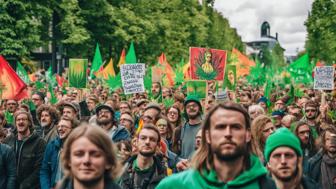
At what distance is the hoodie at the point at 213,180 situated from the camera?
4.04 m

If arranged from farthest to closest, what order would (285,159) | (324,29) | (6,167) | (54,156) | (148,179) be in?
(324,29) < (54,156) < (6,167) < (148,179) < (285,159)

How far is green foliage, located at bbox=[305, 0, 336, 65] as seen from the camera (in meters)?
44.5

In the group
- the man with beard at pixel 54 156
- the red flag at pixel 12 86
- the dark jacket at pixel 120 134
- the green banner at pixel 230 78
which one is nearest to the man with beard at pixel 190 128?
the dark jacket at pixel 120 134

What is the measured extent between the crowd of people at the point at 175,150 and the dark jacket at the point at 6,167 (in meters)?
0.01

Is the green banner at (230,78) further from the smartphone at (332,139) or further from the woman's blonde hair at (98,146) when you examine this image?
the woman's blonde hair at (98,146)

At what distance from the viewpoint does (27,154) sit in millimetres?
8773

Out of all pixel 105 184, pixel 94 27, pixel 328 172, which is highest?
pixel 94 27

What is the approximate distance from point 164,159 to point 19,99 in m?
8.00

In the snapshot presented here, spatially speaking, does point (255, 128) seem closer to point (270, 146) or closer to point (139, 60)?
point (270, 146)

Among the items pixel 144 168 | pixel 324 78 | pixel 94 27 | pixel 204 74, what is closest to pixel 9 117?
Result: pixel 204 74

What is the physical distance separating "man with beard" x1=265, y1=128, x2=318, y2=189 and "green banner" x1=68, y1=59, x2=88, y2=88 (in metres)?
11.0

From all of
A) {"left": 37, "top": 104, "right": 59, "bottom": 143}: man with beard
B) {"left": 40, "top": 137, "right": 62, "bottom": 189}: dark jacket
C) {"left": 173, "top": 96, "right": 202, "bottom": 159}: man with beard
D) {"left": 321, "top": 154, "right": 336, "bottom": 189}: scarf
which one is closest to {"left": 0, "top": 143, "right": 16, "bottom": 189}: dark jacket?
{"left": 40, "top": 137, "right": 62, "bottom": 189}: dark jacket

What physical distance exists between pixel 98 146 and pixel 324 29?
4475cm

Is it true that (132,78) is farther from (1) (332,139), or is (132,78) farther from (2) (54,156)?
(1) (332,139)
